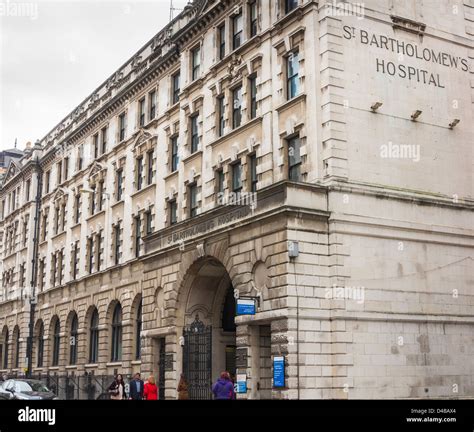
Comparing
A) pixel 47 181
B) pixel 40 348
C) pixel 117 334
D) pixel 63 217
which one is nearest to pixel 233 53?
pixel 117 334

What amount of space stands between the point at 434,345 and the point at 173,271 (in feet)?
40.4

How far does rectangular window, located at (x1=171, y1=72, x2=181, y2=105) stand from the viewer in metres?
39.6

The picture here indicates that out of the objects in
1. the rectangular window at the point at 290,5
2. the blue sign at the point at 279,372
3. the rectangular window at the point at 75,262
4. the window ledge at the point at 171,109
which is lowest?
the blue sign at the point at 279,372

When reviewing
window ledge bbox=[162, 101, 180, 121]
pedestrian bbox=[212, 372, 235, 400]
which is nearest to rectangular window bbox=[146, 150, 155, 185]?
window ledge bbox=[162, 101, 180, 121]

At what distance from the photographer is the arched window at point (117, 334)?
143ft

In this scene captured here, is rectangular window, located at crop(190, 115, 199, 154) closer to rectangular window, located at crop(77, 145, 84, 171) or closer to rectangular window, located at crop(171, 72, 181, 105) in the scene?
rectangular window, located at crop(171, 72, 181, 105)

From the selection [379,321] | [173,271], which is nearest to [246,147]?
[173,271]

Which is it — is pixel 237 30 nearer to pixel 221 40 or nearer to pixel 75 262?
pixel 221 40

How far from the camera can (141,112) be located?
145ft

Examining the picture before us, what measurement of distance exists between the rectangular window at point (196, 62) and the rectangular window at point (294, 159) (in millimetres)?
10295

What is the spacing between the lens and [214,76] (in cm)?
3466

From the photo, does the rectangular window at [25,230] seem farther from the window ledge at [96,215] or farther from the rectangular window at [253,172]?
the rectangular window at [253,172]

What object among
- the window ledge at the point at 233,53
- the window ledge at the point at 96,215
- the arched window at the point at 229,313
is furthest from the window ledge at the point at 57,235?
the window ledge at the point at 233,53

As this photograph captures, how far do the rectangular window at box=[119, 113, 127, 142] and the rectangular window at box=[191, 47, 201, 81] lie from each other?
10.2 metres
